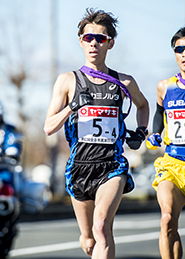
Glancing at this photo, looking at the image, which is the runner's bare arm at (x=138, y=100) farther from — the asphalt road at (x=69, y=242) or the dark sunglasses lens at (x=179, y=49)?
the asphalt road at (x=69, y=242)

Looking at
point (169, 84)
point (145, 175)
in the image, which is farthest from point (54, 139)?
point (169, 84)

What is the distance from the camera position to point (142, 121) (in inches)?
205

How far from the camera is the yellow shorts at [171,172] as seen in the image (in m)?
5.06

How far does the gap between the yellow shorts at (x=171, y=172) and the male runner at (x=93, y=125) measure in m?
0.42

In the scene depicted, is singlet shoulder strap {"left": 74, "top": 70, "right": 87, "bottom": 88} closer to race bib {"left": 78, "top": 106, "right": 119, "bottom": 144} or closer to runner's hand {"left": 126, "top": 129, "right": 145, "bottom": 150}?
race bib {"left": 78, "top": 106, "right": 119, "bottom": 144}

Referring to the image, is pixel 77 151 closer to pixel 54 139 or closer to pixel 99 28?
pixel 99 28

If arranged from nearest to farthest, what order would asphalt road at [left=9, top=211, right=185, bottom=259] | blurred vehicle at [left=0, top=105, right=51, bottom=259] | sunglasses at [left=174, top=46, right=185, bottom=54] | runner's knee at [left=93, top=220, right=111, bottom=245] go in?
runner's knee at [left=93, top=220, right=111, bottom=245], sunglasses at [left=174, top=46, right=185, bottom=54], blurred vehicle at [left=0, top=105, right=51, bottom=259], asphalt road at [left=9, top=211, right=185, bottom=259]

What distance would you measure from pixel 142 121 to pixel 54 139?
1570cm

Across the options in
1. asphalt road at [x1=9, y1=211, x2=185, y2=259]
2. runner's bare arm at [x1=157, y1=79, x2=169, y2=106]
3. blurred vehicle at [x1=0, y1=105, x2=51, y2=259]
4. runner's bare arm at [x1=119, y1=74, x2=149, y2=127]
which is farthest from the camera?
asphalt road at [x1=9, y1=211, x2=185, y2=259]

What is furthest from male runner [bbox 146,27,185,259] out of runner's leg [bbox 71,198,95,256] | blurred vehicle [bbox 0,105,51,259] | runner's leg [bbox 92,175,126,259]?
blurred vehicle [bbox 0,105,51,259]

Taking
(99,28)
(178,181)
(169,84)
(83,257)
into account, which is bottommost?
(83,257)

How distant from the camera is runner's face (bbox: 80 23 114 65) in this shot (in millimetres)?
4844

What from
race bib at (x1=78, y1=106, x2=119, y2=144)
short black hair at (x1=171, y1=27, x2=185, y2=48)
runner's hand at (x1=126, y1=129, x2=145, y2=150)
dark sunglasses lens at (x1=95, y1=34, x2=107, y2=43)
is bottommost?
runner's hand at (x1=126, y1=129, x2=145, y2=150)

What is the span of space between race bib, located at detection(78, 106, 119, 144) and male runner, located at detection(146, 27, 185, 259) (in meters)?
0.59
